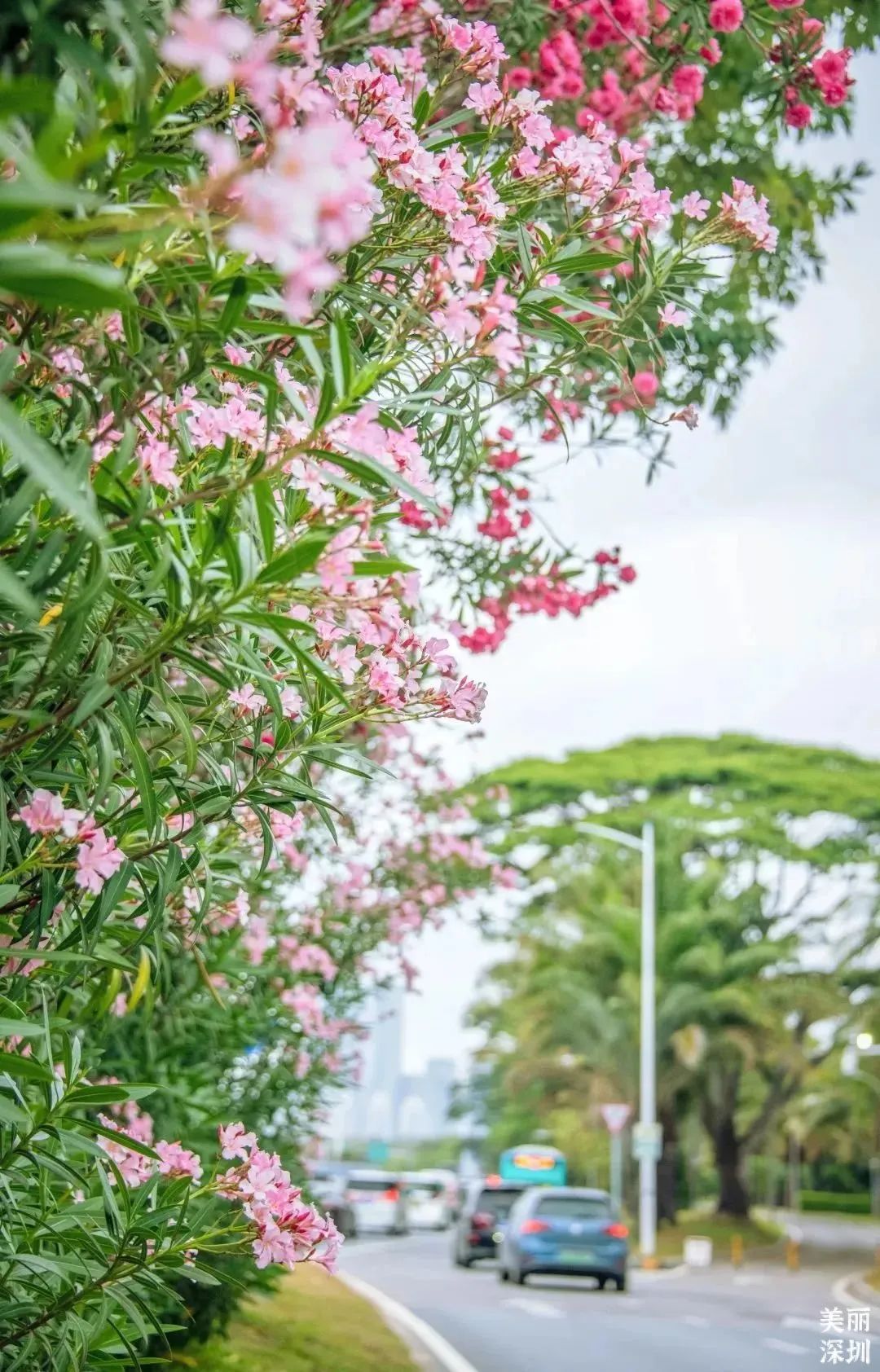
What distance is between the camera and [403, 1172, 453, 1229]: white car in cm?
4512

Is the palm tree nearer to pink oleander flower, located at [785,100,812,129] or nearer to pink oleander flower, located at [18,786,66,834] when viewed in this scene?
pink oleander flower, located at [785,100,812,129]

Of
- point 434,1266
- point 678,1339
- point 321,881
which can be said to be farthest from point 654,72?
point 434,1266

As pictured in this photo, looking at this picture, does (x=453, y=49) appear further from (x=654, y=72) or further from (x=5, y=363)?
(x=654, y=72)

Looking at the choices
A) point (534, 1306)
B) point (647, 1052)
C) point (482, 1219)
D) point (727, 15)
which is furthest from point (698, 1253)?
point (727, 15)

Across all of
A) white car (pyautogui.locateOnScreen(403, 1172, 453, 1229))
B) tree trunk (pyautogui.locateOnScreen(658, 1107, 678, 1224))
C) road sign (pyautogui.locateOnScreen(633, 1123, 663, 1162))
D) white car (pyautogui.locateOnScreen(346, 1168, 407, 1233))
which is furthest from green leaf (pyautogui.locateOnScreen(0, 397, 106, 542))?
white car (pyautogui.locateOnScreen(403, 1172, 453, 1229))

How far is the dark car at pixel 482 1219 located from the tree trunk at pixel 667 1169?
8.76 metres

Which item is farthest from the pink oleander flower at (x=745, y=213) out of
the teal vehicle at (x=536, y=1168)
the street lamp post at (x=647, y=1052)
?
the teal vehicle at (x=536, y=1168)

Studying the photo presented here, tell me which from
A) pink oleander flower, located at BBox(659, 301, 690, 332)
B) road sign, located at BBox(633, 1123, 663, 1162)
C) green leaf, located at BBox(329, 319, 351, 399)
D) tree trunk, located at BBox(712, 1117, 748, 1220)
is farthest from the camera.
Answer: tree trunk, located at BBox(712, 1117, 748, 1220)

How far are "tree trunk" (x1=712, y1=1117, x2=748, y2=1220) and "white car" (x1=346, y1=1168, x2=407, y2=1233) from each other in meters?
7.56

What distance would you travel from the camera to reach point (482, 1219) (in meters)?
25.9

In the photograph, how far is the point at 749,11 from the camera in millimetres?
5879

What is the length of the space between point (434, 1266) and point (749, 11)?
23341 mm

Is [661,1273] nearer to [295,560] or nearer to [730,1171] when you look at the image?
[730,1171]

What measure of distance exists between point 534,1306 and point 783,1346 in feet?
16.0
